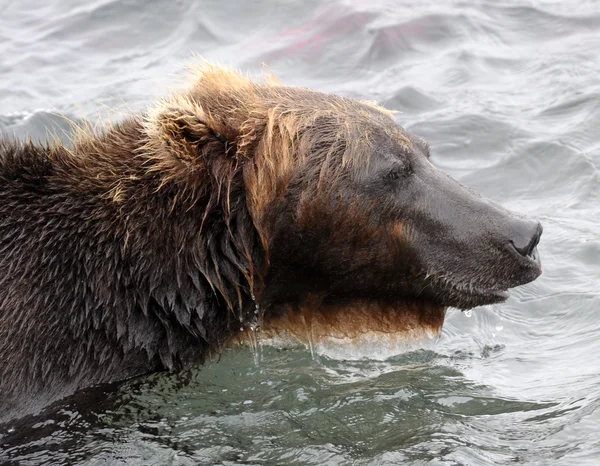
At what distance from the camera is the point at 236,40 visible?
13305 millimetres

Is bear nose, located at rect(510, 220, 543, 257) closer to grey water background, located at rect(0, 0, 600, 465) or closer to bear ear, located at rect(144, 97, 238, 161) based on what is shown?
grey water background, located at rect(0, 0, 600, 465)

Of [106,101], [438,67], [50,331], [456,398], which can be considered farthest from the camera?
[438,67]

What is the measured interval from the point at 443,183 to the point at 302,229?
926 mm

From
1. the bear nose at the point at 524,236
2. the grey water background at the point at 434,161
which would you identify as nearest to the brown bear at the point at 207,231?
the bear nose at the point at 524,236

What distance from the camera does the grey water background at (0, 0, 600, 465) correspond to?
574 centimetres

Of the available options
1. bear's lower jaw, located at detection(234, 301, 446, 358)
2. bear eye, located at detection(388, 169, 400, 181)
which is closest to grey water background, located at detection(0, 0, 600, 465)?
bear's lower jaw, located at detection(234, 301, 446, 358)

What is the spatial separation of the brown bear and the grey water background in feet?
1.37

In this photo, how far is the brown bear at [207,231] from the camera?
17.9 ft

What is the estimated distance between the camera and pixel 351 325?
6258 mm

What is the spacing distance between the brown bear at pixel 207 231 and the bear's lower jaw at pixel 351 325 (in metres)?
0.22

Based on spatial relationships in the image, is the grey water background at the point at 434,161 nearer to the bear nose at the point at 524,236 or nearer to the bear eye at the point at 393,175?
the bear nose at the point at 524,236

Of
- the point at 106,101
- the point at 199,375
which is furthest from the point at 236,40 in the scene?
the point at 199,375

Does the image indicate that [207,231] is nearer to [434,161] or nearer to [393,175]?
[393,175]

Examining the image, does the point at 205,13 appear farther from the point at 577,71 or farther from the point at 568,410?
the point at 568,410
